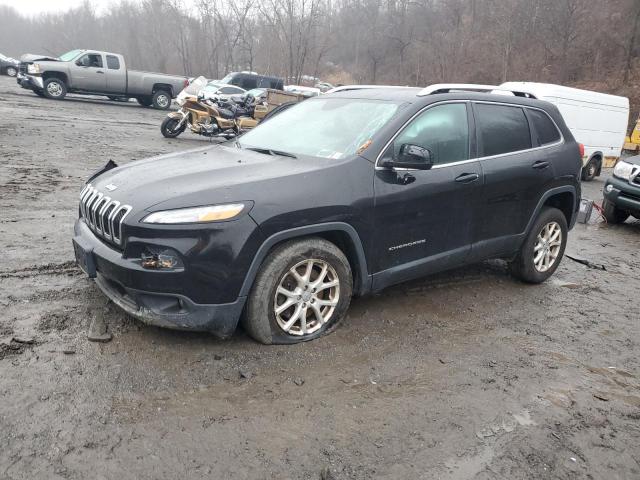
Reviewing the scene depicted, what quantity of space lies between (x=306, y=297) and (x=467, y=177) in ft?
5.59

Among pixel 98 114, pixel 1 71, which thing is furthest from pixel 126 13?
pixel 98 114

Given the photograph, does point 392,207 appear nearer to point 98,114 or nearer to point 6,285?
point 6,285

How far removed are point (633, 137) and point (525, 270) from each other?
19.1m

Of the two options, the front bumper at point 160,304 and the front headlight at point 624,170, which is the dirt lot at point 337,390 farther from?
the front headlight at point 624,170

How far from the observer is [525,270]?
4977mm

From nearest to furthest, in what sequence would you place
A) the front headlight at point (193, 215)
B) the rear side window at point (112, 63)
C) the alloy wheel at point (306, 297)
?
1. the front headlight at point (193, 215)
2. the alloy wheel at point (306, 297)
3. the rear side window at point (112, 63)

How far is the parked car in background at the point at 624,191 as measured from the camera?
26.6ft

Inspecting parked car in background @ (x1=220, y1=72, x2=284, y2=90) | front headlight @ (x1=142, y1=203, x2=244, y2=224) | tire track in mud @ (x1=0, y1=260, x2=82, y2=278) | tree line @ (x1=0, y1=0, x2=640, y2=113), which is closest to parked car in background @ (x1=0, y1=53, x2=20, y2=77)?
tree line @ (x1=0, y1=0, x2=640, y2=113)

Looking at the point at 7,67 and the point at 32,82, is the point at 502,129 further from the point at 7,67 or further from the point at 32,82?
the point at 7,67

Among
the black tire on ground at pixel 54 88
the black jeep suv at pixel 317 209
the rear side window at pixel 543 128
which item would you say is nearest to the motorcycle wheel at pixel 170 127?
the black tire on ground at pixel 54 88

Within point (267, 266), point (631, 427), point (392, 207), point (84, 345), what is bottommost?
point (631, 427)

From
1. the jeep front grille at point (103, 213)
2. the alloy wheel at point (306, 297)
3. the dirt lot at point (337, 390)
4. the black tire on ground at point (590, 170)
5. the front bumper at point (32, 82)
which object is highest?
the front bumper at point (32, 82)

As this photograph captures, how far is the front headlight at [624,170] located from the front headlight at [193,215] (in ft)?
25.1

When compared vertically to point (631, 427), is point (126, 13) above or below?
above
